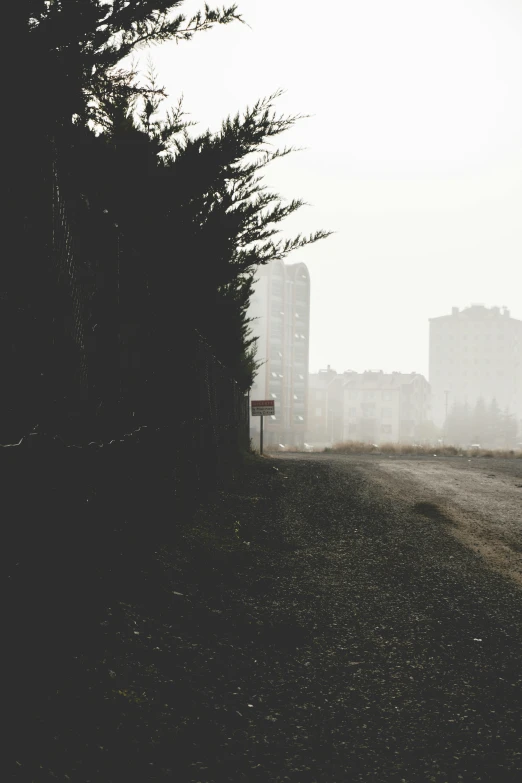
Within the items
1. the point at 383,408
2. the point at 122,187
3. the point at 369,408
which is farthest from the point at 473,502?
the point at 383,408

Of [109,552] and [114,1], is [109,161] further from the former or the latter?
[109,552]

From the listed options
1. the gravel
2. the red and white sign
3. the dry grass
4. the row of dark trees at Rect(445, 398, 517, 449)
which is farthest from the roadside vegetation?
the row of dark trees at Rect(445, 398, 517, 449)

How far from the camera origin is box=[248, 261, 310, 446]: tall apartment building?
7675 cm

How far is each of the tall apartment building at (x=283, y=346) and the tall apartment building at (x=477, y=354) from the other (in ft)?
214

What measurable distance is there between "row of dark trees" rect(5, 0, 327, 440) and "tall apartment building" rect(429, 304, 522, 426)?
448 ft

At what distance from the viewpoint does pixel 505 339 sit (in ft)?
456

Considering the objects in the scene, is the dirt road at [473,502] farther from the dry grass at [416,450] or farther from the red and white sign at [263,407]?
the dry grass at [416,450]

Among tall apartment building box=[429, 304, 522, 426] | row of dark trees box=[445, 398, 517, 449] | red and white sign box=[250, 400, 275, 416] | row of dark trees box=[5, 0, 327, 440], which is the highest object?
tall apartment building box=[429, 304, 522, 426]

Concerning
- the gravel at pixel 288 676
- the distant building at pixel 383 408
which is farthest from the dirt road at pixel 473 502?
the distant building at pixel 383 408

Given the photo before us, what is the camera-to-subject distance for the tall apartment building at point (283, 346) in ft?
252

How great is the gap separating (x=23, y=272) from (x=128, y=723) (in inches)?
70.6

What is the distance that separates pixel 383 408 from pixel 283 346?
31.4 m

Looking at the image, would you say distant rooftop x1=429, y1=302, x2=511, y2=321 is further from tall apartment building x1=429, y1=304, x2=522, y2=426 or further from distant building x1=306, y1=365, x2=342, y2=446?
distant building x1=306, y1=365, x2=342, y2=446

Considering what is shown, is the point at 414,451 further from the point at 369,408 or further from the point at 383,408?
the point at 383,408
